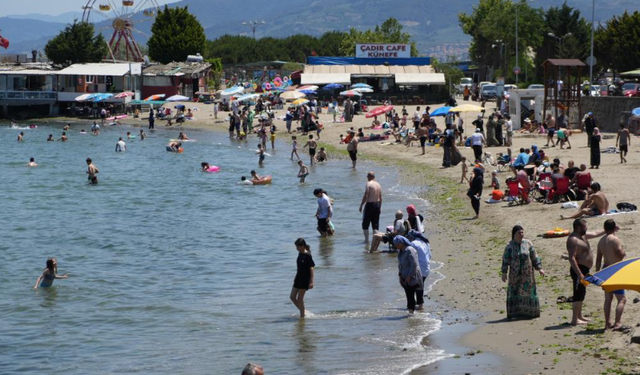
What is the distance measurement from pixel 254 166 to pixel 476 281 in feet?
86.4

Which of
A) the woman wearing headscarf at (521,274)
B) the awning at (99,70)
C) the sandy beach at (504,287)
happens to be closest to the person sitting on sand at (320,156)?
the sandy beach at (504,287)

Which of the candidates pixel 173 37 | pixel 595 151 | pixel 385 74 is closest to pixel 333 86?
pixel 385 74

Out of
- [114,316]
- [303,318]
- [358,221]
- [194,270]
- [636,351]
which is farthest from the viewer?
[358,221]

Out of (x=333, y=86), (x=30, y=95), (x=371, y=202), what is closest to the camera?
(x=371, y=202)

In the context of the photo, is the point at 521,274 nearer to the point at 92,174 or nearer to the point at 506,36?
the point at 92,174

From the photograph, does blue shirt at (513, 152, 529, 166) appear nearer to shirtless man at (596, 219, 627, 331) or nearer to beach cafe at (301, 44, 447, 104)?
shirtless man at (596, 219, 627, 331)

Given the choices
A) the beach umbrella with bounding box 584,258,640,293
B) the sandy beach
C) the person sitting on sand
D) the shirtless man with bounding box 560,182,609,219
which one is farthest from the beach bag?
the person sitting on sand

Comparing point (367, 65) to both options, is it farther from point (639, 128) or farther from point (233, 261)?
point (233, 261)

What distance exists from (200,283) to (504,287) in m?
6.26

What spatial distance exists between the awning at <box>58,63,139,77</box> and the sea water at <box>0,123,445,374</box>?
38.0 metres

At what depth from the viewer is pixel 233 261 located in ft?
68.6

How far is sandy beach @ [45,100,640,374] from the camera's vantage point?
1127 cm

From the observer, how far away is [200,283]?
1866 cm

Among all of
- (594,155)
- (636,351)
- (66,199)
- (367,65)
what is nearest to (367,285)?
(636,351)
